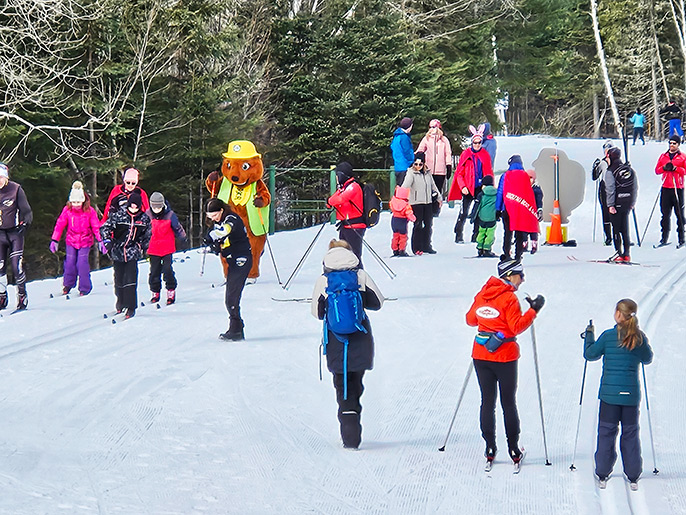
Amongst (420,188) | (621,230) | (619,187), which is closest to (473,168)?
(420,188)

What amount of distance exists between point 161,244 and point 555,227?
8.11 metres

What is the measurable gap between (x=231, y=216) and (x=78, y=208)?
3584 mm

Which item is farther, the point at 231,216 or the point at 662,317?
the point at 662,317

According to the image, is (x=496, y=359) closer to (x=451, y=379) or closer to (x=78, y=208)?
(x=451, y=379)

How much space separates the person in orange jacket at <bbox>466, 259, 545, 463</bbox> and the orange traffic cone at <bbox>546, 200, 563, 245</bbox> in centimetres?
1187

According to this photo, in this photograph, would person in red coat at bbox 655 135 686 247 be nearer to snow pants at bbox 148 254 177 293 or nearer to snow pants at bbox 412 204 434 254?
snow pants at bbox 412 204 434 254

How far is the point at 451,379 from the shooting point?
902cm

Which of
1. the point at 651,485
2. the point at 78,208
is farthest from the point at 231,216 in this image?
the point at 651,485

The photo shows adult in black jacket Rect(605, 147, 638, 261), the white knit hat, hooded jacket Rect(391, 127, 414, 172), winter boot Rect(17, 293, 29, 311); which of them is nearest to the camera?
winter boot Rect(17, 293, 29, 311)

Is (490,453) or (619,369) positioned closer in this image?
(619,369)

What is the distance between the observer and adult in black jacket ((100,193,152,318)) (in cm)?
1129

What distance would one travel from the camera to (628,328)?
6.08 metres

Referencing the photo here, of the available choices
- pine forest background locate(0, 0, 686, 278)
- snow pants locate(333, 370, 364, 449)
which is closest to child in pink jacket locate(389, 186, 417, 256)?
pine forest background locate(0, 0, 686, 278)

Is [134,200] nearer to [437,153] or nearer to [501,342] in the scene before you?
[501,342]
